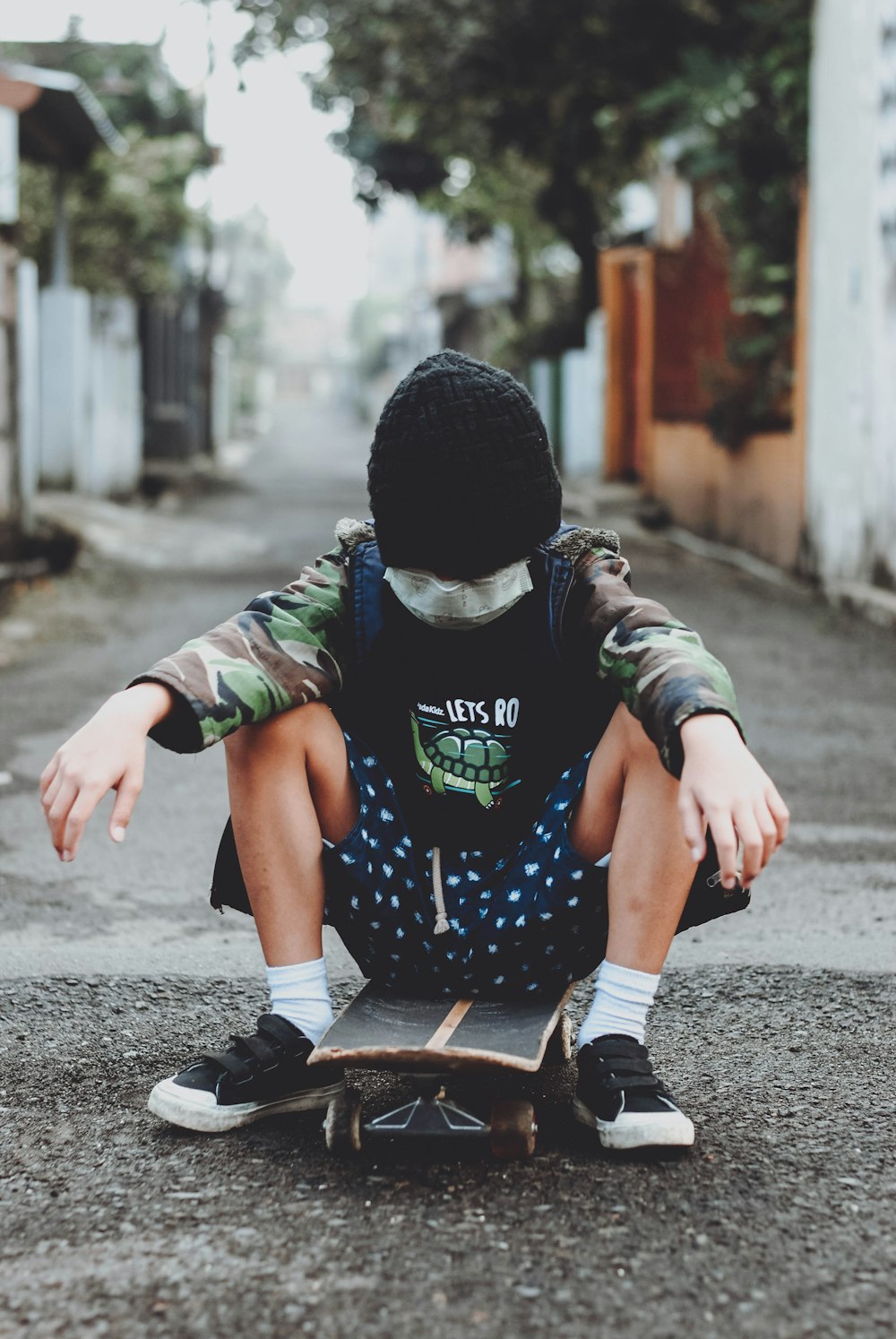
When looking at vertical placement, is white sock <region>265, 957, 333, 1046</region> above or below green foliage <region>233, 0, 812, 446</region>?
below

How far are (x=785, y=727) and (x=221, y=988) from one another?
339 centimetres

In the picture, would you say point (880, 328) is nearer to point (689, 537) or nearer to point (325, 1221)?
point (689, 537)

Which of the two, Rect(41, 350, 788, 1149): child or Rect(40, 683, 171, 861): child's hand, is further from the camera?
Rect(41, 350, 788, 1149): child

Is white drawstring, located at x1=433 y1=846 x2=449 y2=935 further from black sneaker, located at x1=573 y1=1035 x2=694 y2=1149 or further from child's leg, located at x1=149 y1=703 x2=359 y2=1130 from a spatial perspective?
black sneaker, located at x1=573 y1=1035 x2=694 y2=1149

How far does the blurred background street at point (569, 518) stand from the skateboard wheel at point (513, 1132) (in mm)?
29

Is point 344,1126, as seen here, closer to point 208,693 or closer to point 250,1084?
point 250,1084

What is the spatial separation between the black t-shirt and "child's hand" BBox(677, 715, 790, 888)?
16.8 inches

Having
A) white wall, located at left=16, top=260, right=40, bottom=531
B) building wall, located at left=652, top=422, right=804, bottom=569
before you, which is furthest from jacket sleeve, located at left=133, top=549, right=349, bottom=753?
building wall, located at left=652, top=422, right=804, bottom=569

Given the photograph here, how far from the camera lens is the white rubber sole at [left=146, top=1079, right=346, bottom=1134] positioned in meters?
2.46

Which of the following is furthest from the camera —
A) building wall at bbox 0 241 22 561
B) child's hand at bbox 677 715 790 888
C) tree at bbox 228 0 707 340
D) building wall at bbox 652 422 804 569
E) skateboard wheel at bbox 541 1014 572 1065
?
tree at bbox 228 0 707 340

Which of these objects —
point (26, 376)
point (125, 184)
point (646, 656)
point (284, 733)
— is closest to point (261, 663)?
point (284, 733)

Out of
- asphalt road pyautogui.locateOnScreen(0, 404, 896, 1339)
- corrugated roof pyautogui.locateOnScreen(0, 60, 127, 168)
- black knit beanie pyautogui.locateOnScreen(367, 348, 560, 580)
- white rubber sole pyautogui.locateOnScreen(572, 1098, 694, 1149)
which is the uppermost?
corrugated roof pyautogui.locateOnScreen(0, 60, 127, 168)

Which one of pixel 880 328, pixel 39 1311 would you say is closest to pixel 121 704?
pixel 39 1311

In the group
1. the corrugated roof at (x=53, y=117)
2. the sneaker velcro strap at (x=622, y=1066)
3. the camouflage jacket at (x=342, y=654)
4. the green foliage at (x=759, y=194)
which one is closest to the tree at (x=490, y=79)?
the green foliage at (x=759, y=194)
